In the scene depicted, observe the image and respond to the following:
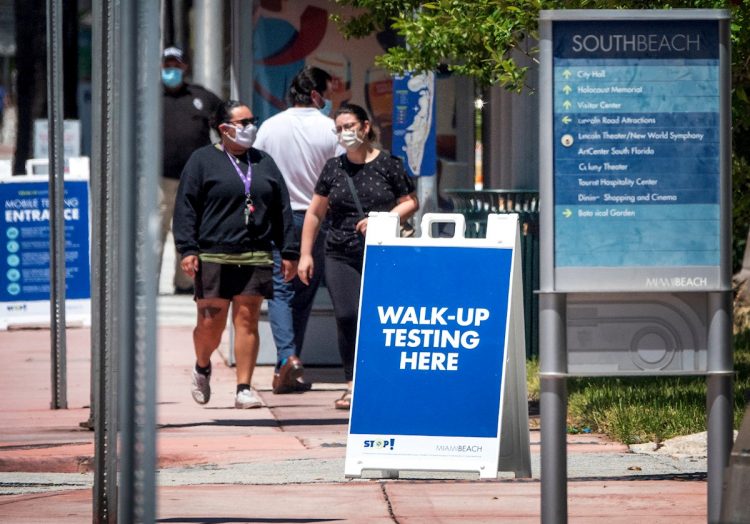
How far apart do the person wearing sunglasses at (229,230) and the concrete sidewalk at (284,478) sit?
55cm

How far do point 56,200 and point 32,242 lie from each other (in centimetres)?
437

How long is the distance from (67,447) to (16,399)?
231 centimetres

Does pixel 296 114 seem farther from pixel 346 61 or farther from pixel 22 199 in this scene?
pixel 22 199

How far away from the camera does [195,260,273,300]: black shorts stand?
9555 millimetres

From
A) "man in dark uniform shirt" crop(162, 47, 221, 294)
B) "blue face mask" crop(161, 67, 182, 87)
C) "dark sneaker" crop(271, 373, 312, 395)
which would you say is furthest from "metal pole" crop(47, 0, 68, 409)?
"blue face mask" crop(161, 67, 182, 87)

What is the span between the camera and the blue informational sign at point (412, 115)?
10.7m

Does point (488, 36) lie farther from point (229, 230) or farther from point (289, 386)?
point (289, 386)

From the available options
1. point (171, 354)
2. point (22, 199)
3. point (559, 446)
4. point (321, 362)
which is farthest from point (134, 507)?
point (22, 199)

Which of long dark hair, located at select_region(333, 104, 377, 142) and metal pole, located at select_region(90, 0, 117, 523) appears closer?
metal pole, located at select_region(90, 0, 117, 523)

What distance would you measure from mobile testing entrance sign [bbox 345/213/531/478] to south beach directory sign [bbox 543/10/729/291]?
5.72 ft

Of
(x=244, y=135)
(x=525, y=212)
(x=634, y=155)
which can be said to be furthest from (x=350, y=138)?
(x=634, y=155)

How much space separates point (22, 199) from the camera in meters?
14.3

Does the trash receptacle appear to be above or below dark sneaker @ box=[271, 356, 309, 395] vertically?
above

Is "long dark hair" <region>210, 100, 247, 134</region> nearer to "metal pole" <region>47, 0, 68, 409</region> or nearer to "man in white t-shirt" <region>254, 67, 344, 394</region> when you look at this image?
"metal pole" <region>47, 0, 68, 409</region>
